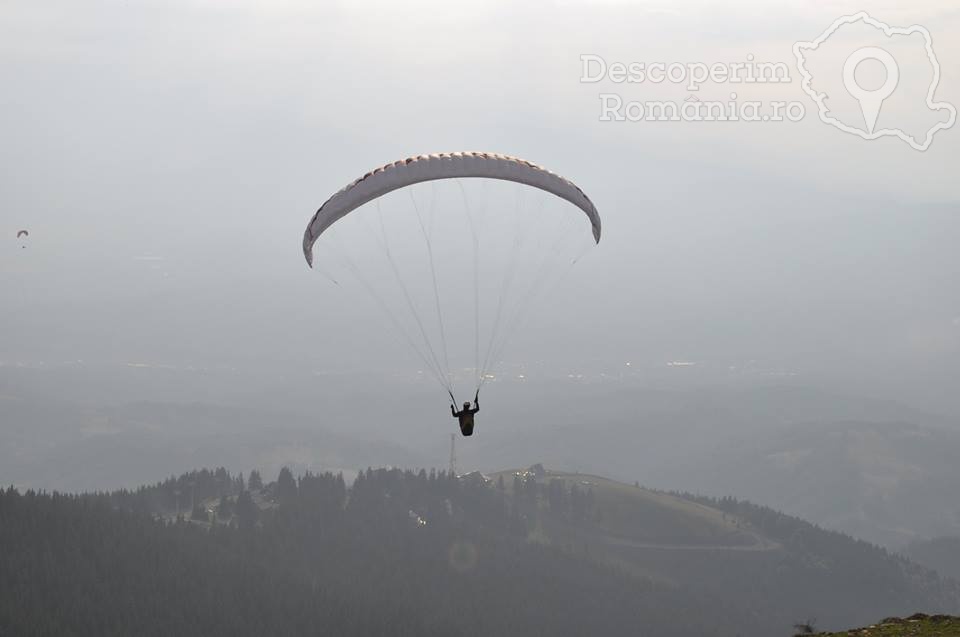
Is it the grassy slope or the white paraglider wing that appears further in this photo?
the white paraglider wing

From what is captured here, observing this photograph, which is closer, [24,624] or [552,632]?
[24,624]

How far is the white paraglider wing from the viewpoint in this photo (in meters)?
59.8

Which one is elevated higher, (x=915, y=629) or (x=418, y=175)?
(x=418, y=175)

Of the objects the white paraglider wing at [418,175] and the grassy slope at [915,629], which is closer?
the grassy slope at [915,629]

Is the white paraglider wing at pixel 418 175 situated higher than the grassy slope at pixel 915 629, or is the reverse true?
the white paraglider wing at pixel 418 175

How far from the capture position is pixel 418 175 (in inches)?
2361

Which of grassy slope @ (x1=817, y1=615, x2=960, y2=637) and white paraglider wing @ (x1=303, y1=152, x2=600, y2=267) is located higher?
white paraglider wing @ (x1=303, y1=152, x2=600, y2=267)

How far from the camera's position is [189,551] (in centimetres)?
18150

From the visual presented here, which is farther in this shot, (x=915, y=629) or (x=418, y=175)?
(x=418, y=175)

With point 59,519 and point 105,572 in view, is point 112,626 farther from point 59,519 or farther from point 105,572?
point 59,519

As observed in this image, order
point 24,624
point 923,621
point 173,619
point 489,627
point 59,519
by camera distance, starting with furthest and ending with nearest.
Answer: point 489,627 → point 59,519 → point 173,619 → point 24,624 → point 923,621

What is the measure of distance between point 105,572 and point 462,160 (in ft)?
416

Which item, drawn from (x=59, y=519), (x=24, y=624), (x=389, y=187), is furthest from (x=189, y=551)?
(x=389, y=187)

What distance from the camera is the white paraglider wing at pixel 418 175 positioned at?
59750 millimetres
